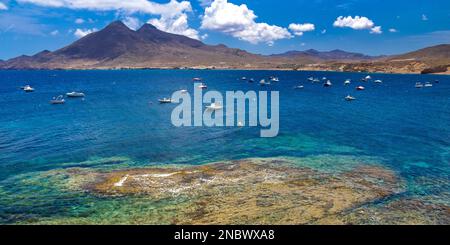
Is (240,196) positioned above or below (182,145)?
below

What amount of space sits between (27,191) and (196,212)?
17.1 metres

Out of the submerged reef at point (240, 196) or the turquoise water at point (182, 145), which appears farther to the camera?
the turquoise water at point (182, 145)

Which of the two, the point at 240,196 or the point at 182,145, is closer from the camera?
the point at 240,196

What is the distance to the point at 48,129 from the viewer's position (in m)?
64.8

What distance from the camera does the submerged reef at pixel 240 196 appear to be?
1038 inches

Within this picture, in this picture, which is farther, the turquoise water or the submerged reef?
the turquoise water

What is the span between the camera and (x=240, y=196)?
1194 inches

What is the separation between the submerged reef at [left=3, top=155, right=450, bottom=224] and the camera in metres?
26.4

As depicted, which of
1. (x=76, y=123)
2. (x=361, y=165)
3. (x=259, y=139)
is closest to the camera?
(x=361, y=165)
